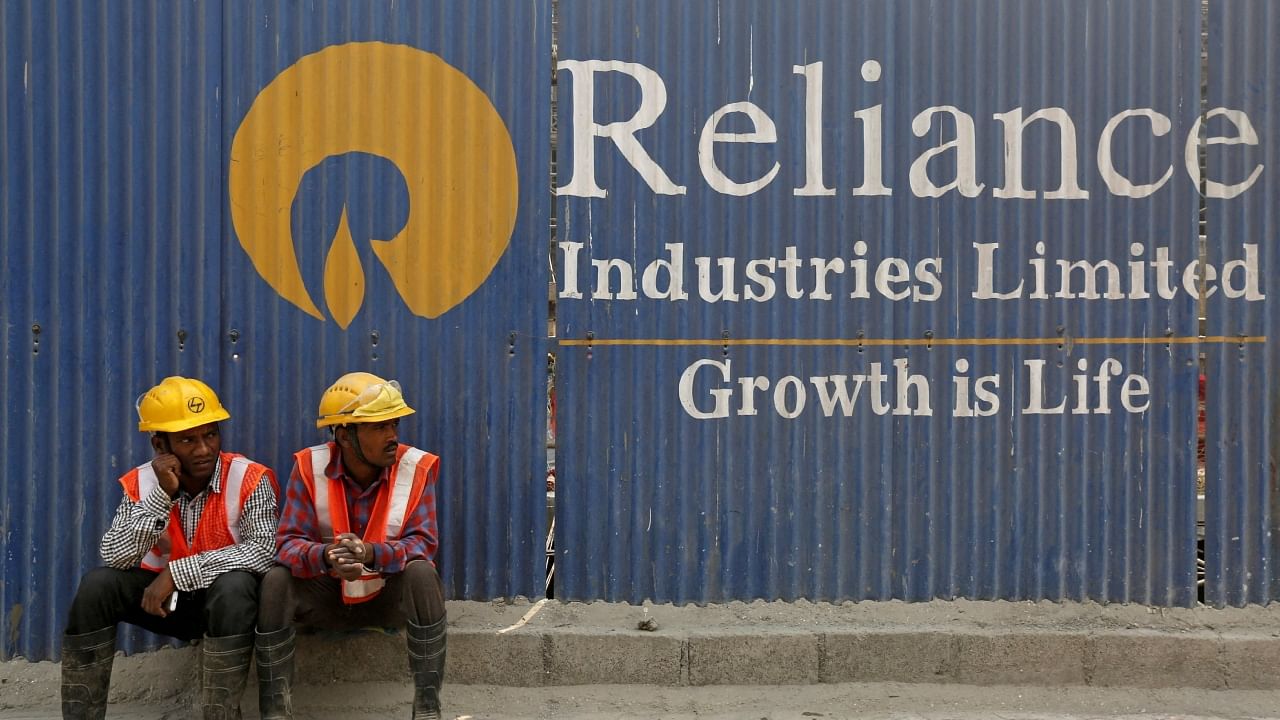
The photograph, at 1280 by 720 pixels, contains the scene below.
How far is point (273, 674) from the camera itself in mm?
3826

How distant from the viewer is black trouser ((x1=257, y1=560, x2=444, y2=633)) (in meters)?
3.86

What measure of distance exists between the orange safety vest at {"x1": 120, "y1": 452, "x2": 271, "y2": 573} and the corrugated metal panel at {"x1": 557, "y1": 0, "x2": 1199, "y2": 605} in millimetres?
1348

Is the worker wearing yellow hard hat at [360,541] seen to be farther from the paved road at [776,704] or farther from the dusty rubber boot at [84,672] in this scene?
the dusty rubber boot at [84,672]

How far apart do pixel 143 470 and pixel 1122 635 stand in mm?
4244

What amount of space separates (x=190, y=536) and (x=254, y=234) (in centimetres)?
131

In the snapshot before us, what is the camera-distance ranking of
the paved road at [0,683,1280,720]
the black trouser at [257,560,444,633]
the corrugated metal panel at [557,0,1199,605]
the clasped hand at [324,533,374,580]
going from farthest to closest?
the corrugated metal panel at [557,0,1199,605] < the paved road at [0,683,1280,720] < the black trouser at [257,560,444,633] < the clasped hand at [324,533,374,580]

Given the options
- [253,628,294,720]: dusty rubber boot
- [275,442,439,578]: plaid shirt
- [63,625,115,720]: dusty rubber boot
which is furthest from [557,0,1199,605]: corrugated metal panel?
[63,625,115,720]: dusty rubber boot

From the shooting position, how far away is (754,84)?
4.49 m

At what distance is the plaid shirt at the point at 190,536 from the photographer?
3855mm

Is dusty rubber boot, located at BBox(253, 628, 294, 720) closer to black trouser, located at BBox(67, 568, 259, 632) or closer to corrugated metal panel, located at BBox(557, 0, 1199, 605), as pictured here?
black trouser, located at BBox(67, 568, 259, 632)

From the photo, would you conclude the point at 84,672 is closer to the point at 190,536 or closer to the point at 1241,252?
the point at 190,536

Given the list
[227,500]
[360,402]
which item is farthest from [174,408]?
[360,402]

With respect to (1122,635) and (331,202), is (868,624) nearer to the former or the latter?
(1122,635)

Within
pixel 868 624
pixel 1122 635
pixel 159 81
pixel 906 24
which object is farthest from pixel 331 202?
→ pixel 1122 635
